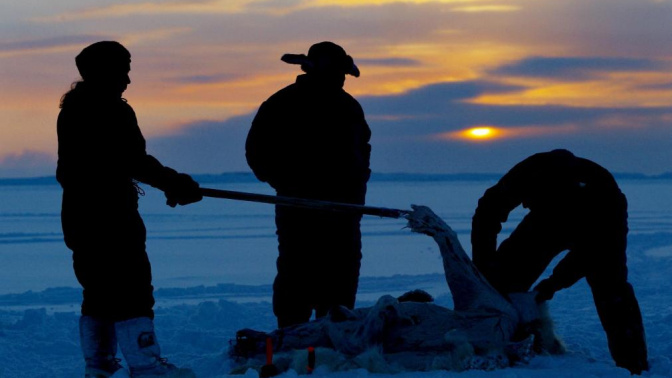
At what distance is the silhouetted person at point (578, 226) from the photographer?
15.5 feet

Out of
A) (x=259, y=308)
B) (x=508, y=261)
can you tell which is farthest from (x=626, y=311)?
(x=259, y=308)

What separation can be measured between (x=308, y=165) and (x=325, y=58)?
64 centimetres

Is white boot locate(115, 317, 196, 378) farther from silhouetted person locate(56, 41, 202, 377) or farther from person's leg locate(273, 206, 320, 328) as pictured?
person's leg locate(273, 206, 320, 328)

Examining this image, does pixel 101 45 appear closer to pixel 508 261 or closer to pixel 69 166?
pixel 69 166

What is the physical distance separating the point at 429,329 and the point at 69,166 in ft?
6.44

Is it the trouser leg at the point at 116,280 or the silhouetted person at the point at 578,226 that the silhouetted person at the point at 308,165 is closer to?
the silhouetted person at the point at 578,226

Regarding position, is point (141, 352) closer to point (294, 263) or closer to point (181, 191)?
point (181, 191)

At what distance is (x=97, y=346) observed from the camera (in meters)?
4.64

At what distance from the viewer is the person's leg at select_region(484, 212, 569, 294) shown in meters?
4.90

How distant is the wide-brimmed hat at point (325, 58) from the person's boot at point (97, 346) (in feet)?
6.39

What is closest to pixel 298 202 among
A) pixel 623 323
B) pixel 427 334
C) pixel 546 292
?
pixel 427 334

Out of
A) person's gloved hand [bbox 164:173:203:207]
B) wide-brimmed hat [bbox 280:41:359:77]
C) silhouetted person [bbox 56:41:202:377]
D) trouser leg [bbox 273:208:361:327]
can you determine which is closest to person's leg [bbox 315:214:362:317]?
trouser leg [bbox 273:208:361:327]

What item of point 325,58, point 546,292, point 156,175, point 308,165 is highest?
point 325,58

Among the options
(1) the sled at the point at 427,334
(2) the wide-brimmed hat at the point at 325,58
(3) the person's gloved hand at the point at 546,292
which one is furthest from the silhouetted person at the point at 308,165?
(3) the person's gloved hand at the point at 546,292
